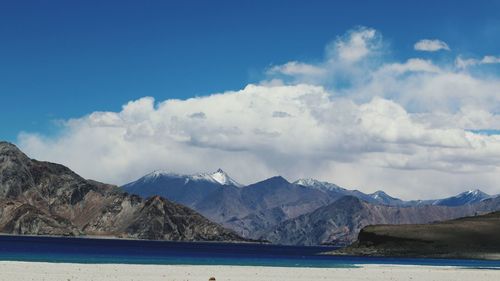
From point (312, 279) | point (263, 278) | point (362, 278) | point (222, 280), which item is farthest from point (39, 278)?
point (362, 278)

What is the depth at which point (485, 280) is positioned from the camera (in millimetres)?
82062

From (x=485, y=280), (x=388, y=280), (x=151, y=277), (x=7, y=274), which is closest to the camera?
(x=7, y=274)

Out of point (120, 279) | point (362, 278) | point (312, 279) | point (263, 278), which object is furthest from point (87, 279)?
point (362, 278)

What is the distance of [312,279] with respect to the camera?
3022 inches

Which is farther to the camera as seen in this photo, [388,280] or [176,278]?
[388,280]

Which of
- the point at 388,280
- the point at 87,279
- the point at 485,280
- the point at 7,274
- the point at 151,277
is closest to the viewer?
the point at 87,279

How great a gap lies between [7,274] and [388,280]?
130 ft

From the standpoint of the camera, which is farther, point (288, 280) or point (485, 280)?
point (485, 280)

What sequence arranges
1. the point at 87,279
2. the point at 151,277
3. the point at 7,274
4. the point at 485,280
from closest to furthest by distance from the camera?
the point at 87,279
the point at 7,274
the point at 151,277
the point at 485,280

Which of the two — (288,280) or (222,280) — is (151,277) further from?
(288,280)

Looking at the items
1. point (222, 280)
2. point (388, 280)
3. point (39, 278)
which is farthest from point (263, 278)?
point (39, 278)

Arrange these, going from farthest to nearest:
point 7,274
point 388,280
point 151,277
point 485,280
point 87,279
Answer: point 485,280
point 388,280
point 151,277
point 7,274
point 87,279

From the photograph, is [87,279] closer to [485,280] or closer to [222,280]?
[222,280]

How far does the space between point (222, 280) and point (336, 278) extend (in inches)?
651
